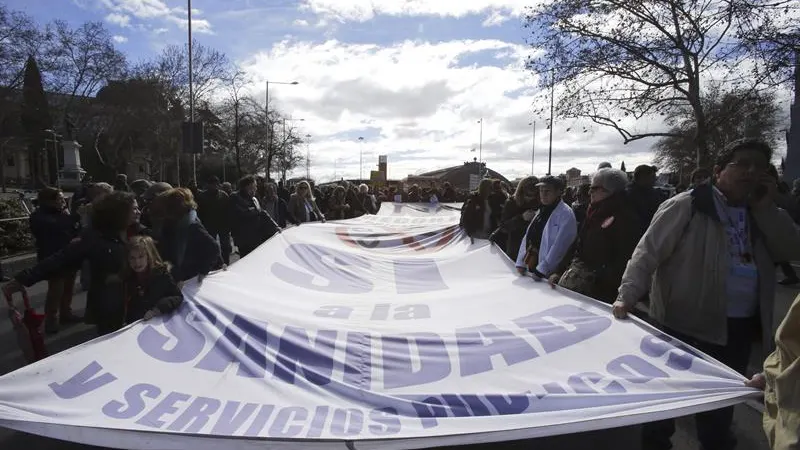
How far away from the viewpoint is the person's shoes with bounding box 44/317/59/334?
21.0ft

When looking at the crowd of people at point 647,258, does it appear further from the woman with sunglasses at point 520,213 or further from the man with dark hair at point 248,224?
the man with dark hair at point 248,224

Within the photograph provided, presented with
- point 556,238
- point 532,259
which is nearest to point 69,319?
point 532,259

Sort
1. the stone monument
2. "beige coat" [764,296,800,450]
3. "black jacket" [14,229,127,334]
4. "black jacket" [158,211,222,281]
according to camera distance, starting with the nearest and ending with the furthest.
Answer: "beige coat" [764,296,800,450], "black jacket" [14,229,127,334], "black jacket" [158,211,222,281], the stone monument

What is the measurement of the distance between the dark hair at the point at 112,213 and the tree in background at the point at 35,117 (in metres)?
47.2

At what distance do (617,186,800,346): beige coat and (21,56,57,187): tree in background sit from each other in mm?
50393

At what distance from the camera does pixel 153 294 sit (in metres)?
3.80

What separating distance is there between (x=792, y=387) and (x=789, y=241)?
1690 millimetres

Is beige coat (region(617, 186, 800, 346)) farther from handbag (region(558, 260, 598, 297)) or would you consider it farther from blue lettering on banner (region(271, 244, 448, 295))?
blue lettering on banner (region(271, 244, 448, 295))

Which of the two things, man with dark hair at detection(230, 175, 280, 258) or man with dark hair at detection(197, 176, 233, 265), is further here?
man with dark hair at detection(197, 176, 233, 265)

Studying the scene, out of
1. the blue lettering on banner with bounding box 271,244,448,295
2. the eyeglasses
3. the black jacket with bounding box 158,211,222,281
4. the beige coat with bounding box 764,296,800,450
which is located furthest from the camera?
the blue lettering on banner with bounding box 271,244,448,295

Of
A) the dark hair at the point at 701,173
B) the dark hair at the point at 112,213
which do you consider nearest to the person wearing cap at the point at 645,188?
the dark hair at the point at 701,173

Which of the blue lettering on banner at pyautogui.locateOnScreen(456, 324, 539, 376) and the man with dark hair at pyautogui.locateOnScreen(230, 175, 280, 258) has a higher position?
the man with dark hair at pyautogui.locateOnScreen(230, 175, 280, 258)

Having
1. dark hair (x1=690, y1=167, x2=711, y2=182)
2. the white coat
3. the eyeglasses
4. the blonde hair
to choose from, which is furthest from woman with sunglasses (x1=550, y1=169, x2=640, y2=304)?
dark hair (x1=690, y1=167, x2=711, y2=182)

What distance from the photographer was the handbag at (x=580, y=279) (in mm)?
3924
